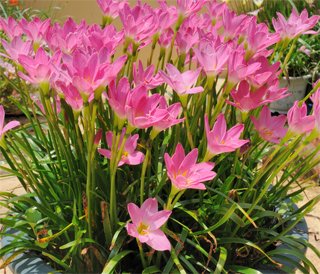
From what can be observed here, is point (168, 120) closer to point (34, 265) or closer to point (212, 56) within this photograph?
point (212, 56)

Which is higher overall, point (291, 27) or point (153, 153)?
point (291, 27)

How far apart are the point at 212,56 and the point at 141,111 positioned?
0.53 ft

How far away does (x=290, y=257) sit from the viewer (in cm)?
79

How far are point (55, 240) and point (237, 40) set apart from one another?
46 centimetres

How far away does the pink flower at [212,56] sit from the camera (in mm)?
696

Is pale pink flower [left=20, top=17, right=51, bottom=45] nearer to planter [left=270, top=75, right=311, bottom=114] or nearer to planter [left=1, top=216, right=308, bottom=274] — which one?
planter [left=1, top=216, right=308, bottom=274]

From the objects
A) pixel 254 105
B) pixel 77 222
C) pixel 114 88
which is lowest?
pixel 77 222

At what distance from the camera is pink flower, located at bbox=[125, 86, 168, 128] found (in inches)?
23.2

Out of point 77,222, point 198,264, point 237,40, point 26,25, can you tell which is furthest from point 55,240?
point 237,40

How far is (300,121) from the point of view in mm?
676

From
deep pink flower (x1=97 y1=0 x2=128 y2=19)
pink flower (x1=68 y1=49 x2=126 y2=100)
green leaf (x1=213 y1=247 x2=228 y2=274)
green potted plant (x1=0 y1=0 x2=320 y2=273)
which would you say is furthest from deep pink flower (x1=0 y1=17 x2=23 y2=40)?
green leaf (x1=213 y1=247 x2=228 y2=274)

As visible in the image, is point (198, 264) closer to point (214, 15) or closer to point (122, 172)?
point (122, 172)

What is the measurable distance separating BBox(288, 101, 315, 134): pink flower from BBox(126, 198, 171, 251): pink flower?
21 centimetres

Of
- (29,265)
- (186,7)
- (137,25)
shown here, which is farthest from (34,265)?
(186,7)
